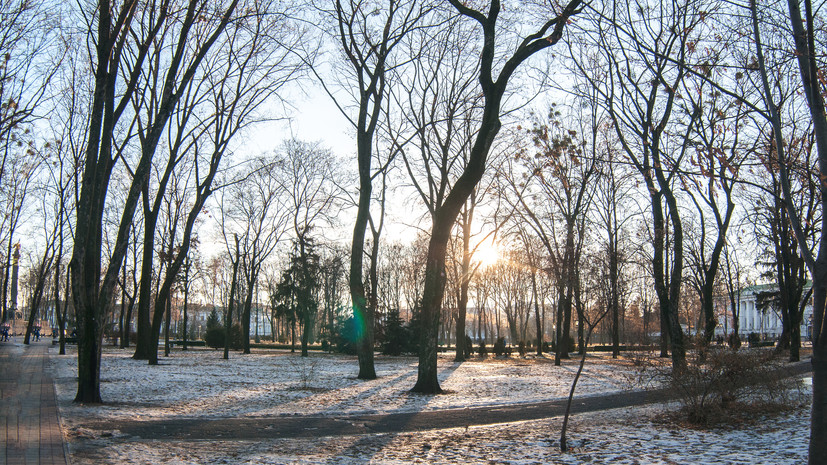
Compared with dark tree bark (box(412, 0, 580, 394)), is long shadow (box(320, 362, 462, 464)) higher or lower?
lower

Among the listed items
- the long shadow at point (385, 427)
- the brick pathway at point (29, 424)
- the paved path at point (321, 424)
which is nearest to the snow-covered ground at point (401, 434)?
the long shadow at point (385, 427)

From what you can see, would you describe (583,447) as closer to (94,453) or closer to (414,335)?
(94,453)

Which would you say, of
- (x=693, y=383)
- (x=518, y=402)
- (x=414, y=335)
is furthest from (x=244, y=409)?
(x=414, y=335)

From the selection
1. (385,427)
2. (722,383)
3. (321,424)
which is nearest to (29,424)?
(321,424)

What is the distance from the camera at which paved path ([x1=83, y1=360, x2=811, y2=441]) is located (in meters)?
8.14

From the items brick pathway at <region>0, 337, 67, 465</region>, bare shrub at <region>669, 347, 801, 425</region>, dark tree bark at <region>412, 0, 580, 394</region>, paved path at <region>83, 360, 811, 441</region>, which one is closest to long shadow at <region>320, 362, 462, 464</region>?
paved path at <region>83, 360, 811, 441</region>

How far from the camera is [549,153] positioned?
955cm

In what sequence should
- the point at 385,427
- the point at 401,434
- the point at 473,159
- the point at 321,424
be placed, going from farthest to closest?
the point at 473,159, the point at 321,424, the point at 385,427, the point at 401,434

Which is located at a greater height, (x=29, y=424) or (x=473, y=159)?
(x=473, y=159)

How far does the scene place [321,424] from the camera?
9.24 meters

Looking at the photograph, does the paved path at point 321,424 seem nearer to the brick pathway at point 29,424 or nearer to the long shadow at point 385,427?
the long shadow at point 385,427

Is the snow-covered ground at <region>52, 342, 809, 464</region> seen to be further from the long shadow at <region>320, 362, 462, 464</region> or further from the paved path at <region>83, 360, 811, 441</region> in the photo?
the paved path at <region>83, 360, 811, 441</region>

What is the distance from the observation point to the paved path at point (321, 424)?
8141 millimetres

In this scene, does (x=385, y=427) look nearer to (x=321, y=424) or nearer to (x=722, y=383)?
(x=321, y=424)
